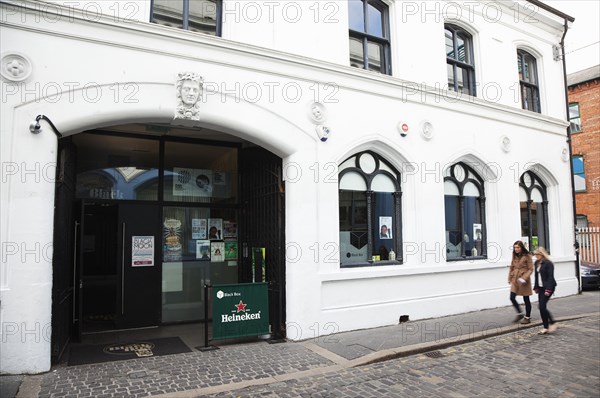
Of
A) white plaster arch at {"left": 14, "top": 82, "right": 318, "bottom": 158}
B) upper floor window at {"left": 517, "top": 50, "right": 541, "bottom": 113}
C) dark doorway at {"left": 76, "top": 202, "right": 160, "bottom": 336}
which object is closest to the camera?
white plaster arch at {"left": 14, "top": 82, "right": 318, "bottom": 158}

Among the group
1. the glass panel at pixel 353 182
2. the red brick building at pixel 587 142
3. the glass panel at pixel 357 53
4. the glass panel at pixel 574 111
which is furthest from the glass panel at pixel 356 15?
the glass panel at pixel 574 111

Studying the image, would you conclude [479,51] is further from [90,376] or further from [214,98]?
[90,376]

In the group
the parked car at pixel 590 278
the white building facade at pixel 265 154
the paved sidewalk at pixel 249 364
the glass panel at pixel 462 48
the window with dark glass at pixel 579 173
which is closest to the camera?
the paved sidewalk at pixel 249 364

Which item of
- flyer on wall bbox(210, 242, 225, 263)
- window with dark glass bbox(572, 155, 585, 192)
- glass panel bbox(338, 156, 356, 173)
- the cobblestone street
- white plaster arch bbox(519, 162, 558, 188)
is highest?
window with dark glass bbox(572, 155, 585, 192)

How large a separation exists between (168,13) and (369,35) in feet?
14.6

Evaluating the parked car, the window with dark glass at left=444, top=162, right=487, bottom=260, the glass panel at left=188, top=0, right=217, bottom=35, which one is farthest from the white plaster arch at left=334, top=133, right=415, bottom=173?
the parked car

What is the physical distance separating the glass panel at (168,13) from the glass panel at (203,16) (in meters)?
0.20

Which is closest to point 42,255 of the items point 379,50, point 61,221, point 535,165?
point 61,221

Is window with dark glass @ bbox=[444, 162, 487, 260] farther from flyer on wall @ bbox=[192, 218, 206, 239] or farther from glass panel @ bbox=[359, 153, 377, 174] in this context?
flyer on wall @ bbox=[192, 218, 206, 239]

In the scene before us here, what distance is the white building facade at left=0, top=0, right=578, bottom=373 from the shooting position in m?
6.22

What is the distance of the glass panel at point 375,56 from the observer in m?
9.85

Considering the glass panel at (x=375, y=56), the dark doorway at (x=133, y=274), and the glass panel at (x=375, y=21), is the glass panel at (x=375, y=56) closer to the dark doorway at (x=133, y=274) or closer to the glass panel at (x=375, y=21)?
the glass panel at (x=375, y=21)

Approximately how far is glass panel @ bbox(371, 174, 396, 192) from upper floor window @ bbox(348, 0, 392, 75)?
2.45 metres

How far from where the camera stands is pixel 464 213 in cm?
1112
